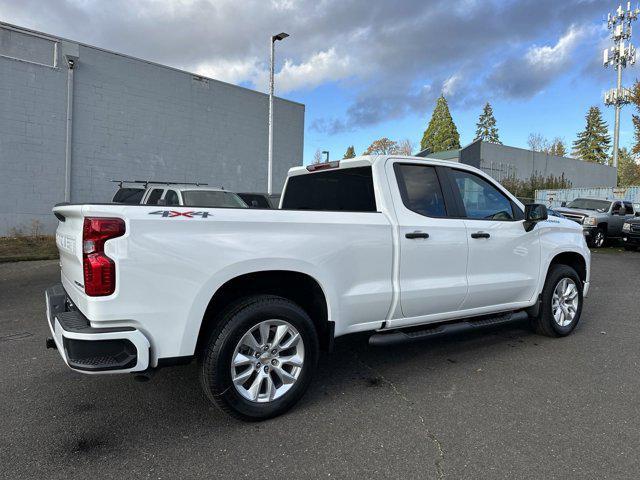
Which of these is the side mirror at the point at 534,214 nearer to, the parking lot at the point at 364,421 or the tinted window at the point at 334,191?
the parking lot at the point at 364,421

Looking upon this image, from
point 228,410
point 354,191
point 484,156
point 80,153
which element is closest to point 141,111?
Answer: point 80,153

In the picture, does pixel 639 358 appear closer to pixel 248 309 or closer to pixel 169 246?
pixel 248 309

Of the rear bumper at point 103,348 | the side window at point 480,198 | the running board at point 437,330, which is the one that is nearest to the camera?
the rear bumper at point 103,348

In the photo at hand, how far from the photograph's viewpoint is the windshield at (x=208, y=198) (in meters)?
9.78

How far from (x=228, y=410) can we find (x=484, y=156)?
3316cm

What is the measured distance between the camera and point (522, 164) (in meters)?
36.2

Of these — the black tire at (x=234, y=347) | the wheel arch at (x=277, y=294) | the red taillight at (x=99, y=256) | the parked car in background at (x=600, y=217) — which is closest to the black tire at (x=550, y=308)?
the wheel arch at (x=277, y=294)

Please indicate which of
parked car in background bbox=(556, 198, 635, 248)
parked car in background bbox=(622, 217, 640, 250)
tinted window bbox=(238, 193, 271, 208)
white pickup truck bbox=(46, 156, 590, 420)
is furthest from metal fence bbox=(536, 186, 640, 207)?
white pickup truck bbox=(46, 156, 590, 420)

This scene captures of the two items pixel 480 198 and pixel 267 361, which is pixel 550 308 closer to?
pixel 480 198

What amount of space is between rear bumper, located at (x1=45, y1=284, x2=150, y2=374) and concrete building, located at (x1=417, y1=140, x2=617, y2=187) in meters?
28.5

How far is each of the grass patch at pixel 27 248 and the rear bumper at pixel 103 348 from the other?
9217 millimetres

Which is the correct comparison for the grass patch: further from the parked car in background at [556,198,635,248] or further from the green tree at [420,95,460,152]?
the green tree at [420,95,460,152]

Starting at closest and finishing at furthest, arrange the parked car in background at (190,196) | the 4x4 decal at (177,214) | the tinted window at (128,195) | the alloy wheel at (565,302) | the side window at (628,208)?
the 4x4 decal at (177,214) < the alloy wheel at (565,302) < the parked car in background at (190,196) < the tinted window at (128,195) < the side window at (628,208)

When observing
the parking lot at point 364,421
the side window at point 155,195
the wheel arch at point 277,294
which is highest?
the side window at point 155,195
